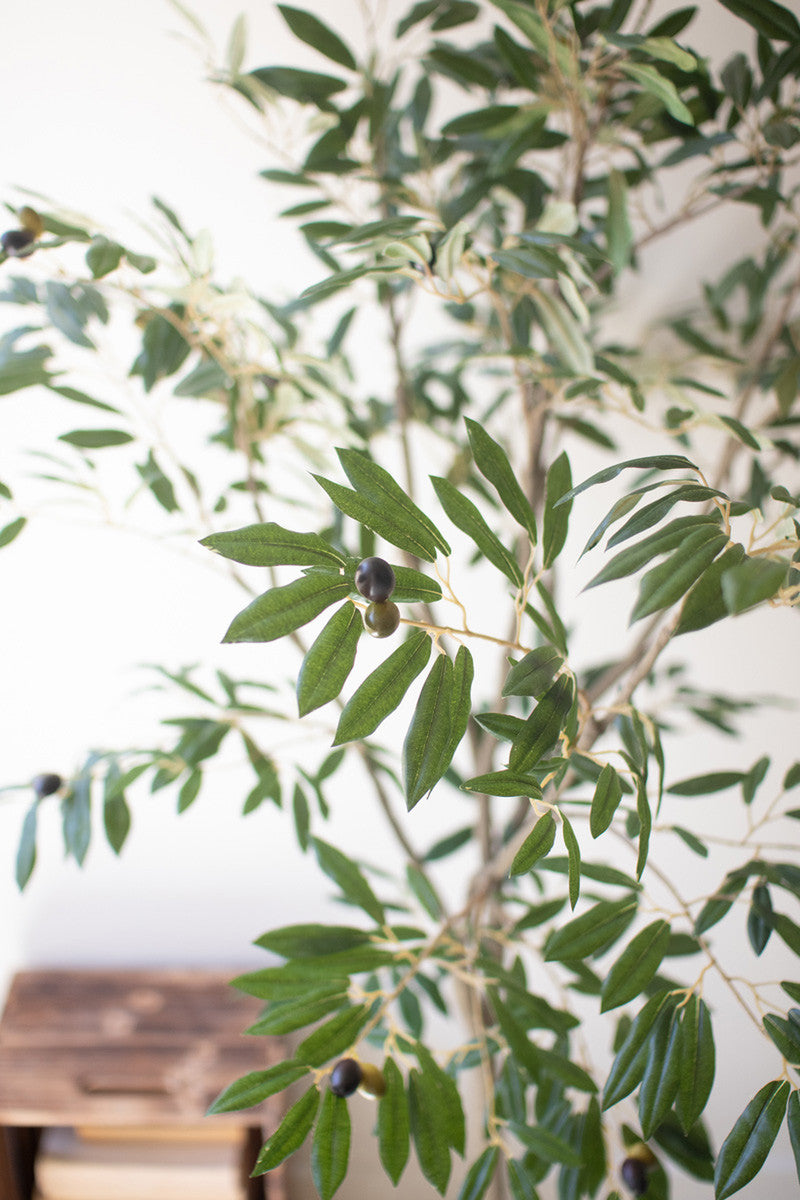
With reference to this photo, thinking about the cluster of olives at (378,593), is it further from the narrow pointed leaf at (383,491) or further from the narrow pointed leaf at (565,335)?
the narrow pointed leaf at (565,335)

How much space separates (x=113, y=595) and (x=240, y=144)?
0.84m

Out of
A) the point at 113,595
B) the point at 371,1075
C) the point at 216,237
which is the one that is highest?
the point at 216,237

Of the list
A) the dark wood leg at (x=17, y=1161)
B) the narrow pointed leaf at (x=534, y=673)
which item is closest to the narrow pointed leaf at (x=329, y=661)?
the narrow pointed leaf at (x=534, y=673)

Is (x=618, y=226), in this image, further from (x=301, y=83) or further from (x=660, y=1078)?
(x=660, y=1078)

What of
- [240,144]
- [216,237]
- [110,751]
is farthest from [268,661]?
[240,144]

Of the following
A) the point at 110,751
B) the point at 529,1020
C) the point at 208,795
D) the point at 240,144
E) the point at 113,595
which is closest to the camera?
the point at 529,1020

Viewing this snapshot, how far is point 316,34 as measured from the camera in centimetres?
82

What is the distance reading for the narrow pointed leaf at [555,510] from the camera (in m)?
0.61

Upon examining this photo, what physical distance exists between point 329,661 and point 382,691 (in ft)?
0.12

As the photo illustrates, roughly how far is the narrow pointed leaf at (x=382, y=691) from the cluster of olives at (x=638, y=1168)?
62cm

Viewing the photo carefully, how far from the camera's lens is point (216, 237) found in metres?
1.41

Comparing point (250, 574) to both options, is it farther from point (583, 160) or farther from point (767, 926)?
point (767, 926)

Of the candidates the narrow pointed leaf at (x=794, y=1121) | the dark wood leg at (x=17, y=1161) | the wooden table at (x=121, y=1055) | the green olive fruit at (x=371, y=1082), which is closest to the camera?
the narrow pointed leaf at (x=794, y=1121)

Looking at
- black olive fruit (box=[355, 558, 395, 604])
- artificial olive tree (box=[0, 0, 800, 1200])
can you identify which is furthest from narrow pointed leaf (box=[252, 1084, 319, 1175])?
black olive fruit (box=[355, 558, 395, 604])
